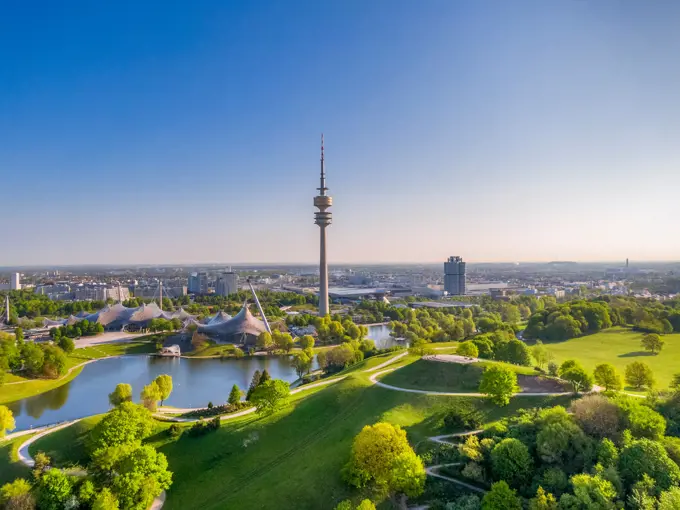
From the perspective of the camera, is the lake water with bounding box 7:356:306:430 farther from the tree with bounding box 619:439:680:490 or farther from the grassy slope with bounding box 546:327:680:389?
the tree with bounding box 619:439:680:490

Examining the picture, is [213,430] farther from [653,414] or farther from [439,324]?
[439,324]

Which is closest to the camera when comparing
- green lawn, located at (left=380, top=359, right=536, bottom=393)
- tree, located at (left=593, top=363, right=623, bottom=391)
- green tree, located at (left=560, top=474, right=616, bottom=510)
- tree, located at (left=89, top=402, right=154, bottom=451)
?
green tree, located at (left=560, top=474, right=616, bottom=510)

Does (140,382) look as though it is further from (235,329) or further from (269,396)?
(269,396)

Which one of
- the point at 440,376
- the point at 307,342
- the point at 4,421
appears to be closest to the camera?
the point at 4,421

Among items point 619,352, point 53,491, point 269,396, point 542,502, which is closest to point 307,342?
point 269,396

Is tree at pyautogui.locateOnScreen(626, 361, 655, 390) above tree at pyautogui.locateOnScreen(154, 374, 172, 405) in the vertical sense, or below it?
above

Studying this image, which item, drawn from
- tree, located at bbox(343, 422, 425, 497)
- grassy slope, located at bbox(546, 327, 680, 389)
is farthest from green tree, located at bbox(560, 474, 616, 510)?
grassy slope, located at bbox(546, 327, 680, 389)

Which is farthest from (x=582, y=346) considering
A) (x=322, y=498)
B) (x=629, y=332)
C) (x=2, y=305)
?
(x=2, y=305)

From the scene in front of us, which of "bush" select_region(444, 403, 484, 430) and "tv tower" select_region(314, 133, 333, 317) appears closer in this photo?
"bush" select_region(444, 403, 484, 430)
